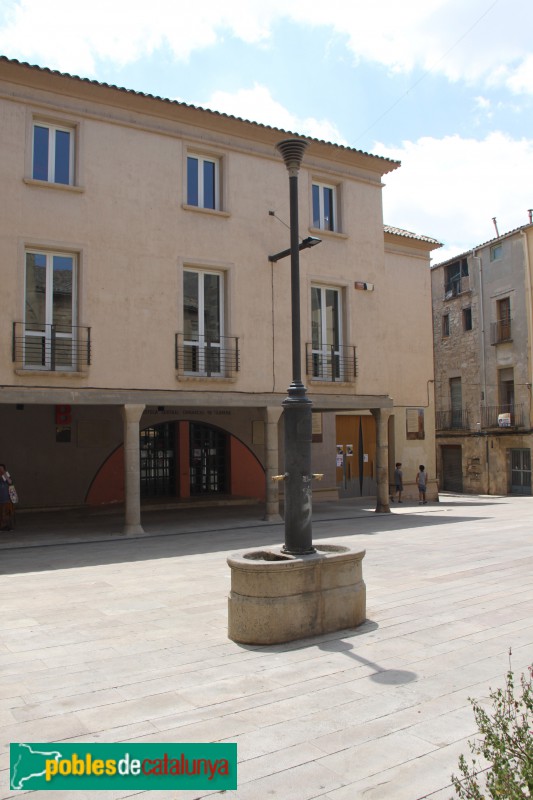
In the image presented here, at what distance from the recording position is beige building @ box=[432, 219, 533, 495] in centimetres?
3066

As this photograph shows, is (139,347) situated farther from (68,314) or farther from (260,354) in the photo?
(260,354)

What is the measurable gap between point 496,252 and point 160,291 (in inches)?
901

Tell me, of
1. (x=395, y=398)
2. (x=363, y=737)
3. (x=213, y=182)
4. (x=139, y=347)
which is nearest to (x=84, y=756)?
(x=363, y=737)

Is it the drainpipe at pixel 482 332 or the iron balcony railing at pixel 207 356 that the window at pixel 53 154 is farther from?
the drainpipe at pixel 482 332

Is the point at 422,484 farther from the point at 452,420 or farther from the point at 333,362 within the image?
the point at 452,420

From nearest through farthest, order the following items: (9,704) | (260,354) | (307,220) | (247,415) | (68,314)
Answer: (9,704) → (68,314) → (260,354) → (307,220) → (247,415)

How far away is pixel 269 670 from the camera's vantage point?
530 cm

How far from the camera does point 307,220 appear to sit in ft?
56.2

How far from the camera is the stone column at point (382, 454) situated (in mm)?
17641

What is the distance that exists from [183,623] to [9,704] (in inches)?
92.5

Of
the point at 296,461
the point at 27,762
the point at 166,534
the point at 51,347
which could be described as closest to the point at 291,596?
the point at 296,461

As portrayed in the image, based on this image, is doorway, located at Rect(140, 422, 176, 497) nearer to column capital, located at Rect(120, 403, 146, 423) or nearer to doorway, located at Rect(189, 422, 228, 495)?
doorway, located at Rect(189, 422, 228, 495)

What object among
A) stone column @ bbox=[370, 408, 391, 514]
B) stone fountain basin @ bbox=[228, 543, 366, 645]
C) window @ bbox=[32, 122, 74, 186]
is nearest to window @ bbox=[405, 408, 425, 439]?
stone column @ bbox=[370, 408, 391, 514]

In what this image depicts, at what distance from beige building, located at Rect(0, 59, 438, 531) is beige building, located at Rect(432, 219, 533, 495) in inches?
594
